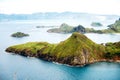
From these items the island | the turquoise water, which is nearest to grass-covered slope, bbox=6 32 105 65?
the island

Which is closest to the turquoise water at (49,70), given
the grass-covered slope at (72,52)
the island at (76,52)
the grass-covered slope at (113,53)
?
the island at (76,52)

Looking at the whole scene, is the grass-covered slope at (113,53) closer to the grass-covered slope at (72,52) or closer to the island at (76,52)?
the island at (76,52)

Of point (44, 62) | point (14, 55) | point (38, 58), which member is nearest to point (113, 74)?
point (44, 62)

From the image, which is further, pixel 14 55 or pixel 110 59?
pixel 14 55

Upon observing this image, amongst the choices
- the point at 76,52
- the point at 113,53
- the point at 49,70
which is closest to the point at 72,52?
the point at 76,52

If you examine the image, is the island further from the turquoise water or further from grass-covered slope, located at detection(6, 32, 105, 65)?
the turquoise water

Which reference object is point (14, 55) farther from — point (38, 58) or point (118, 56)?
point (118, 56)

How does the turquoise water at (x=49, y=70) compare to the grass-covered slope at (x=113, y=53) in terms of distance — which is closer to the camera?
the turquoise water at (x=49, y=70)
